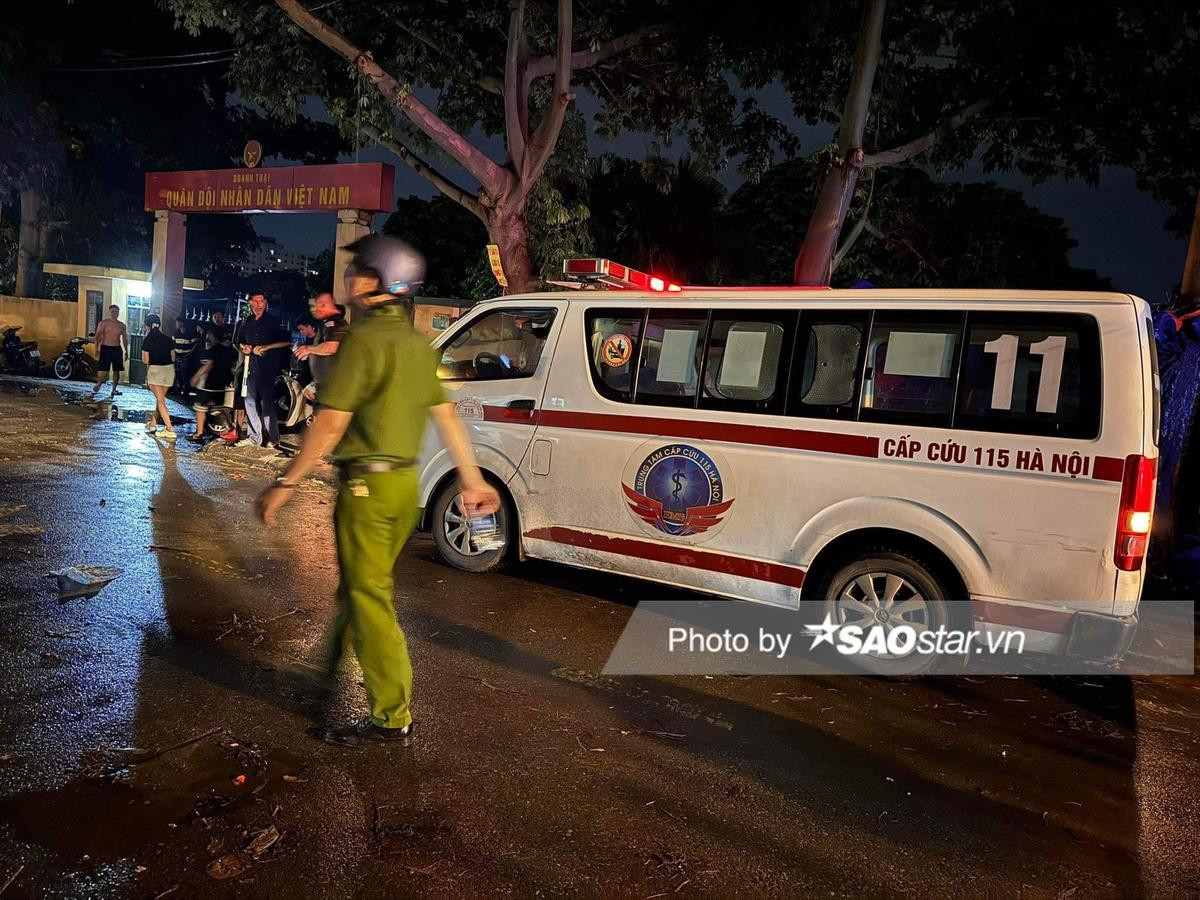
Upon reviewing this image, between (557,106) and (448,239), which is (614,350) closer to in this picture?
(557,106)

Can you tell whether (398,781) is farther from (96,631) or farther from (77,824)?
(96,631)

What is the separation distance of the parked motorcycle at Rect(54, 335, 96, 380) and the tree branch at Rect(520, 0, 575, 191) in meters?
14.0

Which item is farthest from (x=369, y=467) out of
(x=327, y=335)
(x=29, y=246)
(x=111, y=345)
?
(x=29, y=246)

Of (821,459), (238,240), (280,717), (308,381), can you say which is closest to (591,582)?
(821,459)

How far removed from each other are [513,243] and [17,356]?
15677 mm

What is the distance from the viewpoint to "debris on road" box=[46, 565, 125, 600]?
205 inches

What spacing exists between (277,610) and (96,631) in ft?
3.03

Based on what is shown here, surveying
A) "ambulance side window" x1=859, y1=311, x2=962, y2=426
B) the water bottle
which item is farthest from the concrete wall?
"ambulance side window" x1=859, y1=311, x2=962, y2=426

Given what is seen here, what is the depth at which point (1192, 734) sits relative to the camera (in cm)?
447

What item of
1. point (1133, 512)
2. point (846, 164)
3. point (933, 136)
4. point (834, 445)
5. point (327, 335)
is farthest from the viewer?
point (933, 136)

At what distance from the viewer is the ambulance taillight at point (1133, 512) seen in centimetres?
416

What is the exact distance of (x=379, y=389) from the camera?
340 cm

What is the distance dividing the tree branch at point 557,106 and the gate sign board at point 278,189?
4.72m

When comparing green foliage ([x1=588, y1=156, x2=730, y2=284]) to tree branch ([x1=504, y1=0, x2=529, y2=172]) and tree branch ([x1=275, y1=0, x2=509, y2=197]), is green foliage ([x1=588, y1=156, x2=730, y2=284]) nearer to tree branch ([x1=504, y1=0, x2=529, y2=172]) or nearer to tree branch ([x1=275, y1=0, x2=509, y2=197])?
tree branch ([x1=504, y1=0, x2=529, y2=172])
